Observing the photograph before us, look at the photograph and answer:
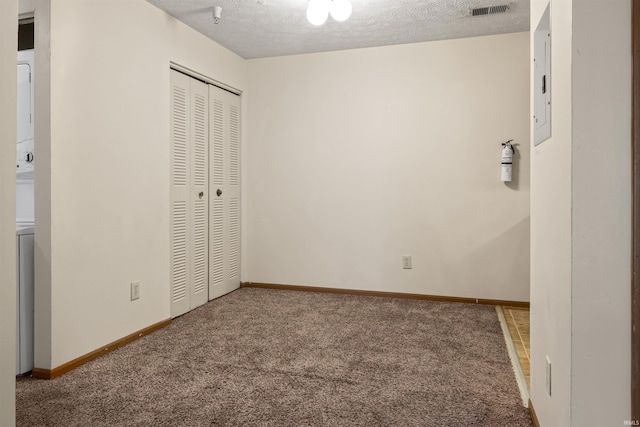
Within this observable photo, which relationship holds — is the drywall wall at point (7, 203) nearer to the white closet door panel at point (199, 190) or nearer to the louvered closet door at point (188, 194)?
the louvered closet door at point (188, 194)

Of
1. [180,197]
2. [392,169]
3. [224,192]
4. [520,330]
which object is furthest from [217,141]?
[520,330]

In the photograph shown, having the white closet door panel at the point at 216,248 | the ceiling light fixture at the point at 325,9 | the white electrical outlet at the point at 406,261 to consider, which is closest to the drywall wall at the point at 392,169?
the white electrical outlet at the point at 406,261

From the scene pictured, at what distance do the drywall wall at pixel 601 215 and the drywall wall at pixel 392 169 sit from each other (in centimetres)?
286

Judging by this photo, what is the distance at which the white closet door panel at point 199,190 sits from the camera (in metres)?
3.81

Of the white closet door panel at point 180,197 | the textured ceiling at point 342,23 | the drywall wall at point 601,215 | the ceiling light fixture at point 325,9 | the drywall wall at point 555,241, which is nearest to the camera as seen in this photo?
the drywall wall at point 601,215

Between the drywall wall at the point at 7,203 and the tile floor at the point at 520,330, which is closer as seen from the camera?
the drywall wall at the point at 7,203

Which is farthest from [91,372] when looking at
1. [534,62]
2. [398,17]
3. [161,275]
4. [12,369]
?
[398,17]

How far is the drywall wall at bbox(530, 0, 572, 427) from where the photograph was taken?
1.30 meters

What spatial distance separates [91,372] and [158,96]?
1.91m

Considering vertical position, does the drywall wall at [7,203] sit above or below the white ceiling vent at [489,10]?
below

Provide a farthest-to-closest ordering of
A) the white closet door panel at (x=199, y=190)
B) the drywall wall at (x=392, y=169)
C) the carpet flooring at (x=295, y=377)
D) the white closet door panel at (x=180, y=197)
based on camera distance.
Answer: the drywall wall at (x=392, y=169) < the white closet door panel at (x=199, y=190) < the white closet door panel at (x=180, y=197) < the carpet flooring at (x=295, y=377)

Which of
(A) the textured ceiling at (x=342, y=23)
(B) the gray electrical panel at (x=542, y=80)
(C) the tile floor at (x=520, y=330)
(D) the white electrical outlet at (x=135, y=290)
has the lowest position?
(C) the tile floor at (x=520, y=330)

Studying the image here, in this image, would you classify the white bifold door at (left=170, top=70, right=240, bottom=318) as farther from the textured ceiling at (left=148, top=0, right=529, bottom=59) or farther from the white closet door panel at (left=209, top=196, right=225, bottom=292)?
the textured ceiling at (left=148, top=0, right=529, bottom=59)

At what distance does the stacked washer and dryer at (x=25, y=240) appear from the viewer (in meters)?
2.44
